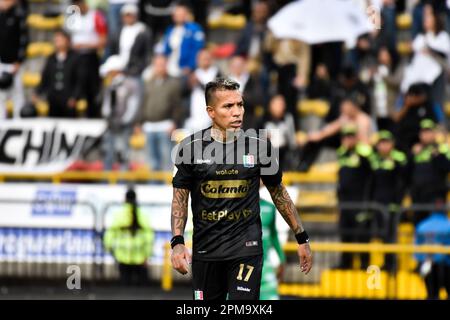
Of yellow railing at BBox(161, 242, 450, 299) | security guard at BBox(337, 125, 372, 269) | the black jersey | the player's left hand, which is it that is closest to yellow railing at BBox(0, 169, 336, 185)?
security guard at BBox(337, 125, 372, 269)

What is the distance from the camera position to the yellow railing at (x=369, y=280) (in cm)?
1725

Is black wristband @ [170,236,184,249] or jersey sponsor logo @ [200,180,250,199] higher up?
jersey sponsor logo @ [200,180,250,199]

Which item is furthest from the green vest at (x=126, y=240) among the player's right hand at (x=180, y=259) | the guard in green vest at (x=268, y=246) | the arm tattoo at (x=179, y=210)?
the player's right hand at (x=180, y=259)

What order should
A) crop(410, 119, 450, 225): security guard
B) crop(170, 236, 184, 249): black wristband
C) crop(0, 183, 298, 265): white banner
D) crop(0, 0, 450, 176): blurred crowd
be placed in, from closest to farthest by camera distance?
1. crop(170, 236, 184, 249): black wristband
2. crop(410, 119, 450, 225): security guard
3. crop(0, 183, 298, 265): white banner
4. crop(0, 0, 450, 176): blurred crowd

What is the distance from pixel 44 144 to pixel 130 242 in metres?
2.89

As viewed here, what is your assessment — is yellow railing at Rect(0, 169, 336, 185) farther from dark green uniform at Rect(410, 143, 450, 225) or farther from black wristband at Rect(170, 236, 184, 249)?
black wristband at Rect(170, 236, 184, 249)

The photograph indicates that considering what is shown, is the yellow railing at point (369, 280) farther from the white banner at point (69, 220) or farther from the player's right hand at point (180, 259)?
the player's right hand at point (180, 259)

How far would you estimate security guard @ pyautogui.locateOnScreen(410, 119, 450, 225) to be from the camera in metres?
17.9

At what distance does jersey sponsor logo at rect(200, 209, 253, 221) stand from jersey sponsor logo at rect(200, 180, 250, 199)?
0.41ft

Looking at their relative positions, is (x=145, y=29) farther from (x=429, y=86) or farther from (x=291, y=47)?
(x=429, y=86)

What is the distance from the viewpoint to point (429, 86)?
793 inches

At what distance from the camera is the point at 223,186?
959 cm
